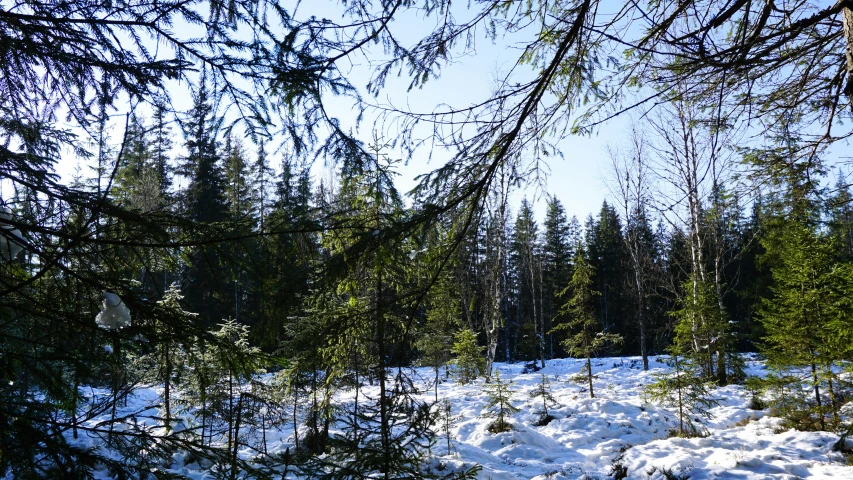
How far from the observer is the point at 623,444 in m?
9.02

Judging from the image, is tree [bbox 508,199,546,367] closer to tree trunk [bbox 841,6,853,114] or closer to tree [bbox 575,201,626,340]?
tree [bbox 575,201,626,340]

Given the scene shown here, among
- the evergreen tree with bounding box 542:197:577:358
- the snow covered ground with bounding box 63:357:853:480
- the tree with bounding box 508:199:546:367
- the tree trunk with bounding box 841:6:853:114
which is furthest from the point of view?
the evergreen tree with bounding box 542:197:577:358

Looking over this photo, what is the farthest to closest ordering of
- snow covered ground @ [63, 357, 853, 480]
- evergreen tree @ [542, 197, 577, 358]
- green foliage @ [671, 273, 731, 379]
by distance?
evergreen tree @ [542, 197, 577, 358] → green foliage @ [671, 273, 731, 379] → snow covered ground @ [63, 357, 853, 480]

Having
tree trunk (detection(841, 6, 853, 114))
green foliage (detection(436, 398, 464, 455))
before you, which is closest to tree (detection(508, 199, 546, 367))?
green foliage (detection(436, 398, 464, 455))

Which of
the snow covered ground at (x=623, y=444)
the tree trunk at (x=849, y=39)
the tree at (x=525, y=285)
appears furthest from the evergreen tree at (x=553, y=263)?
the tree trunk at (x=849, y=39)

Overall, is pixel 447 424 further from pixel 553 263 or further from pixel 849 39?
pixel 553 263

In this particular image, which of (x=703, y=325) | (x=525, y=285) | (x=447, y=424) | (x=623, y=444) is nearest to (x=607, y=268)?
(x=525, y=285)

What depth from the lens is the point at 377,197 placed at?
2.78 meters

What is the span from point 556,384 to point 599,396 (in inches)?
115

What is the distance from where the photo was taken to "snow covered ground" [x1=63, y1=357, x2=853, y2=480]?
6.74 metres

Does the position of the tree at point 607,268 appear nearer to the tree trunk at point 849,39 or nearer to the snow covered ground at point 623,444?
the snow covered ground at point 623,444

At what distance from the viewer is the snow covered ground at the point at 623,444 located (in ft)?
22.1

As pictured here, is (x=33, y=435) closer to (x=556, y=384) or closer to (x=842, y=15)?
(x=842, y=15)

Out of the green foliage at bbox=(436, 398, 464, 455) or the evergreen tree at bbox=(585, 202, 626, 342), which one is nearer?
the green foliage at bbox=(436, 398, 464, 455)
